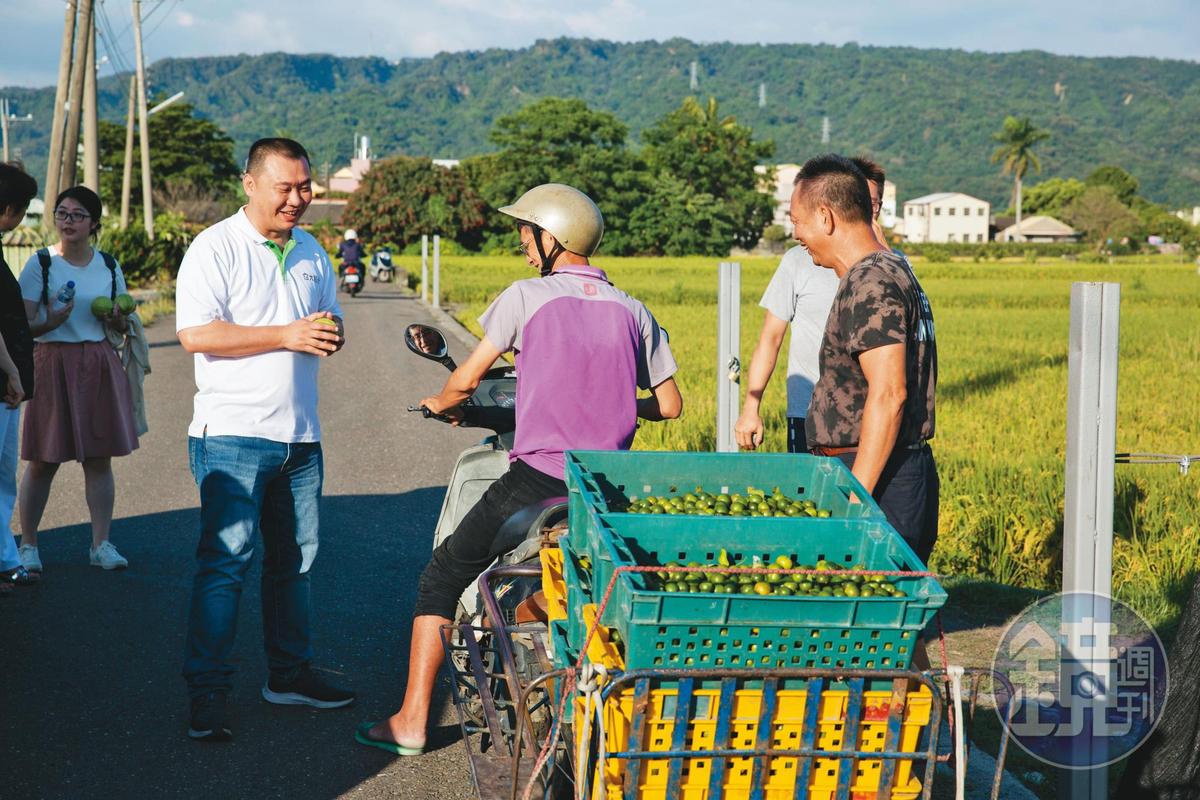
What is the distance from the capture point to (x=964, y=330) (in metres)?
24.7

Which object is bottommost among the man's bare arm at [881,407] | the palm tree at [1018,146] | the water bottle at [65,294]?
the man's bare arm at [881,407]

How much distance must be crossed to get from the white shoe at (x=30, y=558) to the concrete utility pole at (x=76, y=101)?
1718 cm

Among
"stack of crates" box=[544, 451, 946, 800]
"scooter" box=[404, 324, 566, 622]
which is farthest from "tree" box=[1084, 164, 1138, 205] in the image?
"stack of crates" box=[544, 451, 946, 800]

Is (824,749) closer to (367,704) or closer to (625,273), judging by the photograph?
(367,704)

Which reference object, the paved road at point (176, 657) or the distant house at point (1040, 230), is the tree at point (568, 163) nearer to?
the distant house at point (1040, 230)

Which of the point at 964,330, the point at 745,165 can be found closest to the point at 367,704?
the point at 964,330

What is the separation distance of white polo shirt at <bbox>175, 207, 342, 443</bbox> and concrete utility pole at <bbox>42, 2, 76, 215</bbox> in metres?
19.0

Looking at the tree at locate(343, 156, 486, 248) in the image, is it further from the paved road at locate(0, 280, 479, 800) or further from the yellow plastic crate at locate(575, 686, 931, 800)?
the yellow plastic crate at locate(575, 686, 931, 800)

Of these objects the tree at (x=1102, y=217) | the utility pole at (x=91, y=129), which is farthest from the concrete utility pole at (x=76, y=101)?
the tree at (x=1102, y=217)

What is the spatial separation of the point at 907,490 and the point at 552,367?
1131mm

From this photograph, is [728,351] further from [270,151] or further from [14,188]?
[14,188]

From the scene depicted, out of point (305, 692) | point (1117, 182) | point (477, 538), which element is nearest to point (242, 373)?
point (477, 538)

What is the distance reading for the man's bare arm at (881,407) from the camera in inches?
147

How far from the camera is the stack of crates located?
2639mm
